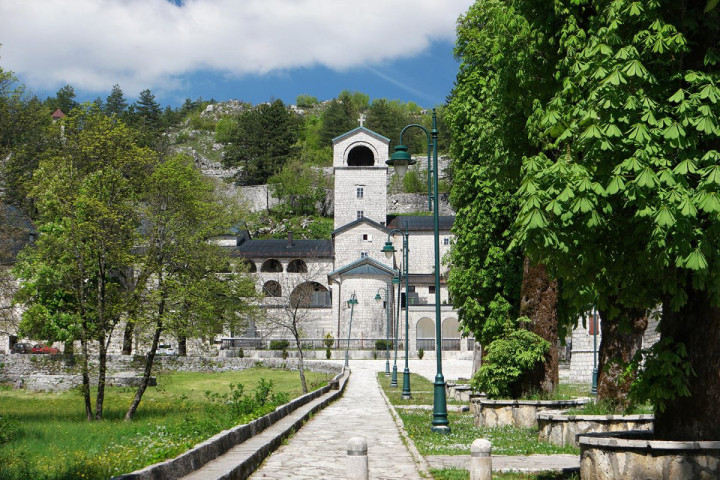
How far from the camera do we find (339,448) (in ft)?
39.1

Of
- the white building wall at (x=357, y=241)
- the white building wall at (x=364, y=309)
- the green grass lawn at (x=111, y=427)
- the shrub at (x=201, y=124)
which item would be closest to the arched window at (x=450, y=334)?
the white building wall at (x=364, y=309)

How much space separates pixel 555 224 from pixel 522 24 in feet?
12.5

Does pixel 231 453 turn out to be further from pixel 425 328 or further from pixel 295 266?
pixel 295 266

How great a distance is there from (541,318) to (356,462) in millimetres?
10690

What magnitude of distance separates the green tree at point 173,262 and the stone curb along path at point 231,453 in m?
12.0

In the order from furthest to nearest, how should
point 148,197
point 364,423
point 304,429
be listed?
1. point 148,197
2. point 364,423
3. point 304,429

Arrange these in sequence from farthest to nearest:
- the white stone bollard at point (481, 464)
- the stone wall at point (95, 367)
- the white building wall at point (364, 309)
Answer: the white building wall at point (364, 309), the stone wall at point (95, 367), the white stone bollard at point (481, 464)

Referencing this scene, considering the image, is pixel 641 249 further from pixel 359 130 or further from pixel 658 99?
pixel 359 130

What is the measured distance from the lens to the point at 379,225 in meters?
71.8

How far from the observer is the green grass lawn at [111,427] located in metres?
8.77

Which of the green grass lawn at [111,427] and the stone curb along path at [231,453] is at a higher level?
the stone curb along path at [231,453]

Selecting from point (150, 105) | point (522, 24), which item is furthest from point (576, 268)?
point (150, 105)

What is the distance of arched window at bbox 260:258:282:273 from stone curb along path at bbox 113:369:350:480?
196 feet

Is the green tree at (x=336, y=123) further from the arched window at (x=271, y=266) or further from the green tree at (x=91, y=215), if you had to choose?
the green tree at (x=91, y=215)
